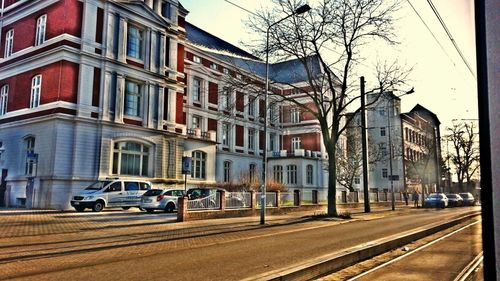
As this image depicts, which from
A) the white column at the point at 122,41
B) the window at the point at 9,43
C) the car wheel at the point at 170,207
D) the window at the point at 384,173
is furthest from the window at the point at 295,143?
the window at the point at 9,43

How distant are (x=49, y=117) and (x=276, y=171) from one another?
26.1 metres

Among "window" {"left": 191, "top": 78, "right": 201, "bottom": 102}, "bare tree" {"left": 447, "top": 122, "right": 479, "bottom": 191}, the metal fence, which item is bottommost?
the metal fence

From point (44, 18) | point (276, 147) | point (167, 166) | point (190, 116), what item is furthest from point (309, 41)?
point (276, 147)

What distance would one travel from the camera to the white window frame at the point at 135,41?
85.7ft

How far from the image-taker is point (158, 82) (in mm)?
27719

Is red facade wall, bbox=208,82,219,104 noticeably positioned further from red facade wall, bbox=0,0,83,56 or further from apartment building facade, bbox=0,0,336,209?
red facade wall, bbox=0,0,83,56

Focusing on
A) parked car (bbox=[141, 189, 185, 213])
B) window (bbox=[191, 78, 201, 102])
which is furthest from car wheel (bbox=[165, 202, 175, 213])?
window (bbox=[191, 78, 201, 102])

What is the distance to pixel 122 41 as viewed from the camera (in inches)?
995

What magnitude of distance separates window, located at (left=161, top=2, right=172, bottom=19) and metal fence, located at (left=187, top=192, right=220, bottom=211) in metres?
15.5

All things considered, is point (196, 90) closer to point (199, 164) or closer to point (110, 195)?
point (199, 164)

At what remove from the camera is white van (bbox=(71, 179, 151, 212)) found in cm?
1958

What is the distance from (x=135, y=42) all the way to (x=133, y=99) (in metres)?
3.71

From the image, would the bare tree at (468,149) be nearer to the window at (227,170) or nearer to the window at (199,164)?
the window at (199,164)

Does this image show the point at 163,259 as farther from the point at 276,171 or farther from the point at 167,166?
the point at 276,171
